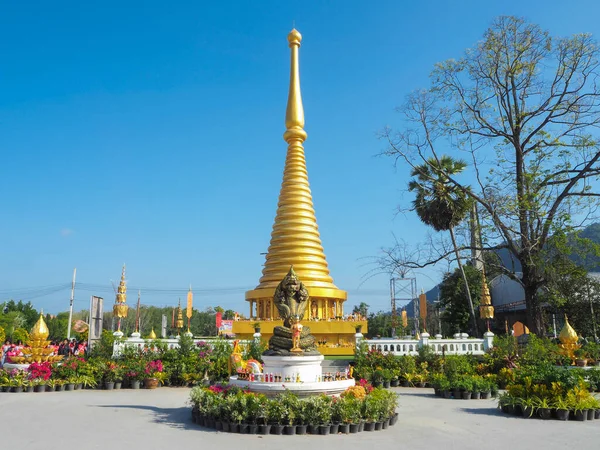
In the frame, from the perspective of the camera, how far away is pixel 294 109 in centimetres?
3719

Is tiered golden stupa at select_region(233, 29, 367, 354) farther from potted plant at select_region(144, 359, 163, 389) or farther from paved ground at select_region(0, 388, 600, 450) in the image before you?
paved ground at select_region(0, 388, 600, 450)

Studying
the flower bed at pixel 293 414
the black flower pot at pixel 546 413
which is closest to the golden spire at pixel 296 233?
the black flower pot at pixel 546 413

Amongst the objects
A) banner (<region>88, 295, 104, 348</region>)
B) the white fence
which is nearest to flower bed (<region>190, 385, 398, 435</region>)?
the white fence

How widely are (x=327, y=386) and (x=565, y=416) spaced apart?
5623mm

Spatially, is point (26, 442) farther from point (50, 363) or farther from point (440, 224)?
point (440, 224)

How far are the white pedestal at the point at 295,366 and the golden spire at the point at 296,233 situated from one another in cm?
1787

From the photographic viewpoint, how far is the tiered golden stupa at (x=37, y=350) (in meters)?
20.2

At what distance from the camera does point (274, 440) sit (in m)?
9.72

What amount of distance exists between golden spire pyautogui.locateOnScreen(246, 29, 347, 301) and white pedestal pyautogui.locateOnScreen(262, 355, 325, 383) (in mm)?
17866

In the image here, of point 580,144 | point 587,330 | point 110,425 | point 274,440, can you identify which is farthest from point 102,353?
point 587,330

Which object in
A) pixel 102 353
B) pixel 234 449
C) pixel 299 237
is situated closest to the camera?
pixel 234 449

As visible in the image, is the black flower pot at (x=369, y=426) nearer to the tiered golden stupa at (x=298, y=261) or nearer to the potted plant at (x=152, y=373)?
the potted plant at (x=152, y=373)

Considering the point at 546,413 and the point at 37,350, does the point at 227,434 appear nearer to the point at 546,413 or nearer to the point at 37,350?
the point at 546,413

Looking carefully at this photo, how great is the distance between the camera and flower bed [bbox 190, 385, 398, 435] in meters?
10.4
